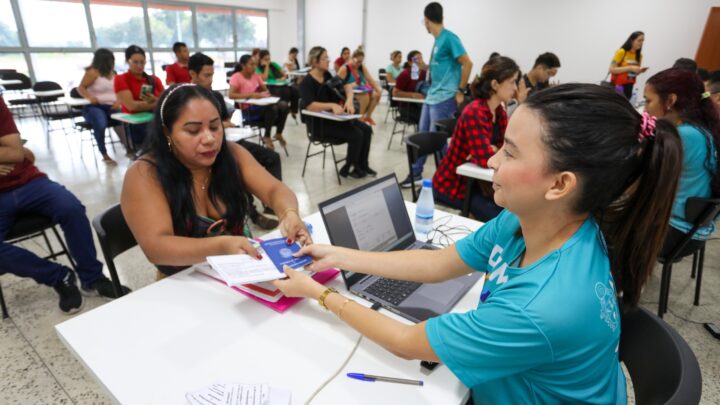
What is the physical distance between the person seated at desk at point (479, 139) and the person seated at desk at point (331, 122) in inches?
74.6

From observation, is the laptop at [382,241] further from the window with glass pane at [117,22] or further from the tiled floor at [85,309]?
the window with glass pane at [117,22]

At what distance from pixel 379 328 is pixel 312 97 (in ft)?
12.7

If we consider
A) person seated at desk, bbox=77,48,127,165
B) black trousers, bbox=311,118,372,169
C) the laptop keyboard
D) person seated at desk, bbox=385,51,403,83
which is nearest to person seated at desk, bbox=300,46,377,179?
black trousers, bbox=311,118,372,169

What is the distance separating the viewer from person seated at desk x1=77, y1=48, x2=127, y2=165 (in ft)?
15.2

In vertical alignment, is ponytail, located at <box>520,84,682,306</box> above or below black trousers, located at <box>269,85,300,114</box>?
above

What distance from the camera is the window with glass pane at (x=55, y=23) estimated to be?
7.44 m

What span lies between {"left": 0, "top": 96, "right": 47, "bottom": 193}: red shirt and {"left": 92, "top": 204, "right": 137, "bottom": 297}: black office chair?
42.5 inches

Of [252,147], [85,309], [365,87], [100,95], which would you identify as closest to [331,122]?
[252,147]

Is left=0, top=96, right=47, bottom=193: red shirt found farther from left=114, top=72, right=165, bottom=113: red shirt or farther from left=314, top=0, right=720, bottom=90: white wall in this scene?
left=314, top=0, right=720, bottom=90: white wall

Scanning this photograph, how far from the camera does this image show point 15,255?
2.00 metres

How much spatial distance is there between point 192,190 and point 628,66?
6553 millimetres

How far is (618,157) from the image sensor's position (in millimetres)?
→ 712

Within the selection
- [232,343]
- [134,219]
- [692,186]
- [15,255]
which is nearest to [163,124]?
[134,219]

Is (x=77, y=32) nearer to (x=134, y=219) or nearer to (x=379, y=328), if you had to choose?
(x=134, y=219)
